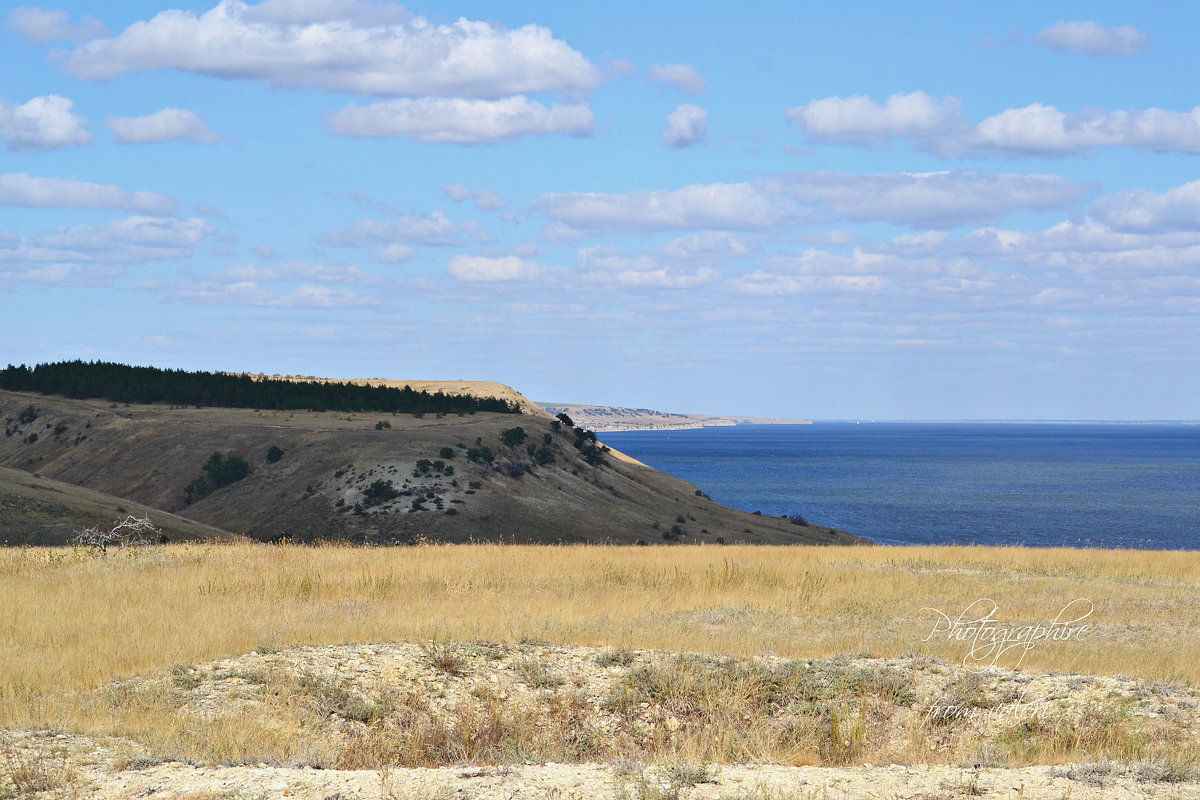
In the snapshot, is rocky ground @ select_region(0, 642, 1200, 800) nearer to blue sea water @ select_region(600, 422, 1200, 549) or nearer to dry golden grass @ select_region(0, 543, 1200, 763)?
dry golden grass @ select_region(0, 543, 1200, 763)

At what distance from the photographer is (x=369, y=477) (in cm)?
5744

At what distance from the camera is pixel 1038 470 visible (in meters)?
194

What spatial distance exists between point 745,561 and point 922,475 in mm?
165635

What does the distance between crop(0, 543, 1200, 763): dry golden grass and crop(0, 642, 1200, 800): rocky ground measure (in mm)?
392

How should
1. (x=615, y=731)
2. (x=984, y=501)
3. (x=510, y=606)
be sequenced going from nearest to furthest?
(x=615, y=731)
(x=510, y=606)
(x=984, y=501)

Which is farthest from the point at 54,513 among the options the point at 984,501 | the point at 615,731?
the point at 984,501

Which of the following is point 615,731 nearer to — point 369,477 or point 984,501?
point 369,477

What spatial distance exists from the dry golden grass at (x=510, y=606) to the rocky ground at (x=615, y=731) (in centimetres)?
39

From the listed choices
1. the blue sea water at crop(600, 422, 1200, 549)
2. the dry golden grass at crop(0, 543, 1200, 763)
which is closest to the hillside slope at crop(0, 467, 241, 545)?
the dry golden grass at crop(0, 543, 1200, 763)

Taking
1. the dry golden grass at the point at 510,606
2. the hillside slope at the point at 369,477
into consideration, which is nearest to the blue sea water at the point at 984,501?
the hillside slope at the point at 369,477

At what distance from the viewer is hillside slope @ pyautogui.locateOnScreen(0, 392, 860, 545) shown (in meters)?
53.9

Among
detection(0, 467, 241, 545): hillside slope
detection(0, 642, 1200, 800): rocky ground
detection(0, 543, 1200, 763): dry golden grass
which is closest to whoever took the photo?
detection(0, 642, 1200, 800): rocky ground

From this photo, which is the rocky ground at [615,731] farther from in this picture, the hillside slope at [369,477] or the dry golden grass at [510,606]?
the hillside slope at [369,477]

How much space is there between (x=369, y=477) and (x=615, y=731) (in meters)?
48.3
